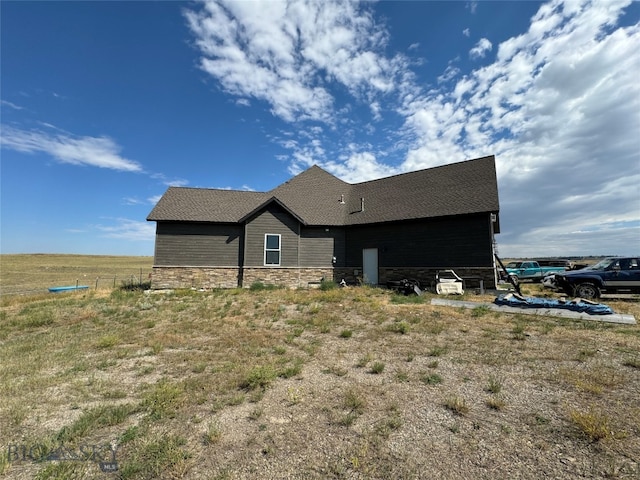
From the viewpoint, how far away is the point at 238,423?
369 centimetres

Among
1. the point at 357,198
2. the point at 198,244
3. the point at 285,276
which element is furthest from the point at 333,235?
the point at 198,244

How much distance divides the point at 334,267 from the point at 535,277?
54.9ft

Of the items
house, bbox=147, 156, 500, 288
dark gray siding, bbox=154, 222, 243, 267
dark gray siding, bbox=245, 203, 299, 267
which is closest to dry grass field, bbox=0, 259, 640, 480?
house, bbox=147, 156, 500, 288

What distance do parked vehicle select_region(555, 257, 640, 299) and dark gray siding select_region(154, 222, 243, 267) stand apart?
677 inches

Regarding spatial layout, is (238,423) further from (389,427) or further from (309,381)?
(389,427)

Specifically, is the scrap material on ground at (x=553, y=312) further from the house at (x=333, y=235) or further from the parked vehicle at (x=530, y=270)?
the parked vehicle at (x=530, y=270)

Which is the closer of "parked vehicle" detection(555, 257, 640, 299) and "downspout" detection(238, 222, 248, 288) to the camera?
"parked vehicle" detection(555, 257, 640, 299)

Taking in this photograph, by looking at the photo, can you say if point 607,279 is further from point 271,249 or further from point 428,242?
point 271,249

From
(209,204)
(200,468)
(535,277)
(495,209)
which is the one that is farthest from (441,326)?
(535,277)

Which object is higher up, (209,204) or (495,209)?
(209,204)

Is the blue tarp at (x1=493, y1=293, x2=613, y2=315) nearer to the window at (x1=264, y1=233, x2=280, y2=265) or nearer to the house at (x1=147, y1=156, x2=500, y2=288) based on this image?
the house at (x1=147, y1=156, x2=500, y2=288)

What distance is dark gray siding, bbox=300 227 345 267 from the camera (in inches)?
758

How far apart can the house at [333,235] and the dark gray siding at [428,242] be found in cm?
5

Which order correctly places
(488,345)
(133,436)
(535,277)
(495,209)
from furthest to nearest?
(535,277)
(495,209)
(488,345)
(133,436)
